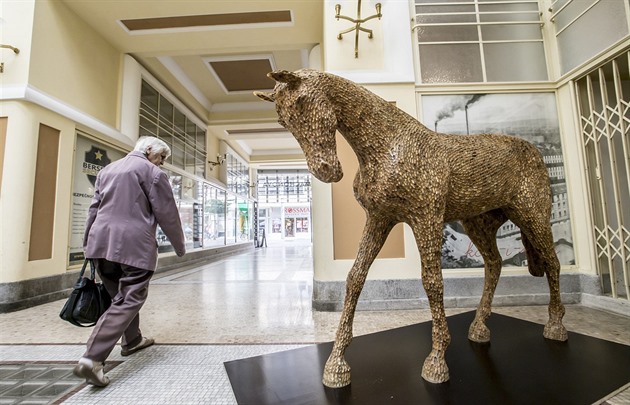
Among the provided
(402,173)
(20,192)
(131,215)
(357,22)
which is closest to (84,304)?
(131,215)

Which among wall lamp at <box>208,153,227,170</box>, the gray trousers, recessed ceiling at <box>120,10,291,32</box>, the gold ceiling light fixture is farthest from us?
wall lamp at <box>208,153,227,170</box>

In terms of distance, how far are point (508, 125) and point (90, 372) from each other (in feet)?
13.4

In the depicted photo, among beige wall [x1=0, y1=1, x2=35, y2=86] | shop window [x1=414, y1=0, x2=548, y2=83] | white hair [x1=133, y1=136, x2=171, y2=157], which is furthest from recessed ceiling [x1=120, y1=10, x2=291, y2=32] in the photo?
white hair [x1=133, y1=136, x2=171, y2=157]

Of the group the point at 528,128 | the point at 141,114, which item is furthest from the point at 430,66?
the point at 141,114

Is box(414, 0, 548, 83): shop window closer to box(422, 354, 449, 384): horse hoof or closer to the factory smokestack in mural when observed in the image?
the factory smokestack in mural

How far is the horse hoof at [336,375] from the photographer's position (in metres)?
1.28

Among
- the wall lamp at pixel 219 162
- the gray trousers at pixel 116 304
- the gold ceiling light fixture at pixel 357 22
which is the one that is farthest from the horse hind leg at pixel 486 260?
the wall lamp at pixel 219 162

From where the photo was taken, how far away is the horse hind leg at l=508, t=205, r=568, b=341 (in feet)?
5.35

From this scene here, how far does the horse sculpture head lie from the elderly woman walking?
116 centimetres

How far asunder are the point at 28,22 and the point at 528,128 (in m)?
5.93

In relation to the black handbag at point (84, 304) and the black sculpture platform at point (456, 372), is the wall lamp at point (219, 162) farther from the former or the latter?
the black sculpture platform at point (456, 372)

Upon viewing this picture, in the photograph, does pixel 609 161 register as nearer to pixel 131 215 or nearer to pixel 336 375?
pixel 336 375

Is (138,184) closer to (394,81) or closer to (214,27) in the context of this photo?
(394,81)

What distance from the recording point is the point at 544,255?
168 centimetres
